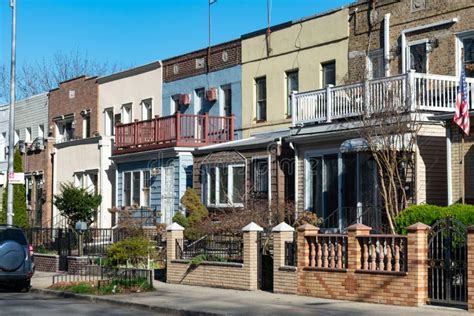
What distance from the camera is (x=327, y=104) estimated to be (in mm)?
25328

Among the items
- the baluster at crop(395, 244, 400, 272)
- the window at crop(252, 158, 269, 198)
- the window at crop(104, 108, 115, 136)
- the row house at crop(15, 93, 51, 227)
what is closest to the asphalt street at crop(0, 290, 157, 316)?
the baluster at crop(395, 244, 400, 272)

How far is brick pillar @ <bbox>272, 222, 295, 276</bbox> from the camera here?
20453mm

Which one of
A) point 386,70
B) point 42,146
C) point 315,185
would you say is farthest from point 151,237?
point 42,146

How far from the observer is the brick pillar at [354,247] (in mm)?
18328

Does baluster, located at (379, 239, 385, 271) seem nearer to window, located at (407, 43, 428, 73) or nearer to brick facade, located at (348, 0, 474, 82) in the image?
brick facade, located at (348, 0, 474, 82)

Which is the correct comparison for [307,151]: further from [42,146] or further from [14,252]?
[42,146]

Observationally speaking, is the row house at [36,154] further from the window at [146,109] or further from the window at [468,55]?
the window at [468,55]

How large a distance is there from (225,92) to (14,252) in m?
12.4

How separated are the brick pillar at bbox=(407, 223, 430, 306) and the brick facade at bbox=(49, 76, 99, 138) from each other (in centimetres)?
2499

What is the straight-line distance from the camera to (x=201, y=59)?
3441cm

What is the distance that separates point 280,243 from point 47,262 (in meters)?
12.1

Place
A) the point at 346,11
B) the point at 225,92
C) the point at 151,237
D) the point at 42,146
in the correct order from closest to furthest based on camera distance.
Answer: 1. the point at 346,11
2. the point at 151,237
3. the point at 225,92
4. the point at 42,146

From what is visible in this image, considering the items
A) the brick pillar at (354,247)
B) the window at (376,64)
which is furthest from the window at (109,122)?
the brick pillar at (354,247)

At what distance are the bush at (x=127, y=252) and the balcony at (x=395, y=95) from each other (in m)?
6.15
